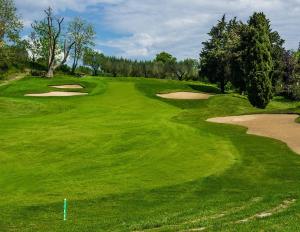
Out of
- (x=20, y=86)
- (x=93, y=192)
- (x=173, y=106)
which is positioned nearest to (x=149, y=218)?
(x=93, y=192)

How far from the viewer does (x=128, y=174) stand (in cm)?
2367

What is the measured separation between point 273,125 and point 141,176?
20.8 meters

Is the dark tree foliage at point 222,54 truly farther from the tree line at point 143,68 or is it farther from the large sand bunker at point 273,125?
the tree line at point 143,68

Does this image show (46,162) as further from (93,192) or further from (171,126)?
(171,126)

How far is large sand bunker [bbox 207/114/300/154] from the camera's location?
1379 inches

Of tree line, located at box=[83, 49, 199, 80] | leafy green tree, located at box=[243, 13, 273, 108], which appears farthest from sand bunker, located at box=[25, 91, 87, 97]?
tree line, located at box=[83, 49, 199, 80]

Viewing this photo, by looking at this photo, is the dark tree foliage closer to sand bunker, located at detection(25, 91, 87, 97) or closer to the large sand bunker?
sand bunker, located at detection(25, 91, 87, 97)

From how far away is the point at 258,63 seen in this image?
69.7 meters

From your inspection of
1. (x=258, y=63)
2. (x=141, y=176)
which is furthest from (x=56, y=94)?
(x=141, y=176)

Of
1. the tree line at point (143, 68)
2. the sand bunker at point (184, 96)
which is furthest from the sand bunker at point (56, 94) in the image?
the tree line at point (143, 68)

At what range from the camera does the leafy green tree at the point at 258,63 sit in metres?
68.0

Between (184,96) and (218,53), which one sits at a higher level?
(218,53)

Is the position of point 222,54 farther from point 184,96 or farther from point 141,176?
point 141,176

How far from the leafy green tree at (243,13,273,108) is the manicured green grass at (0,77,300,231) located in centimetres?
2596
